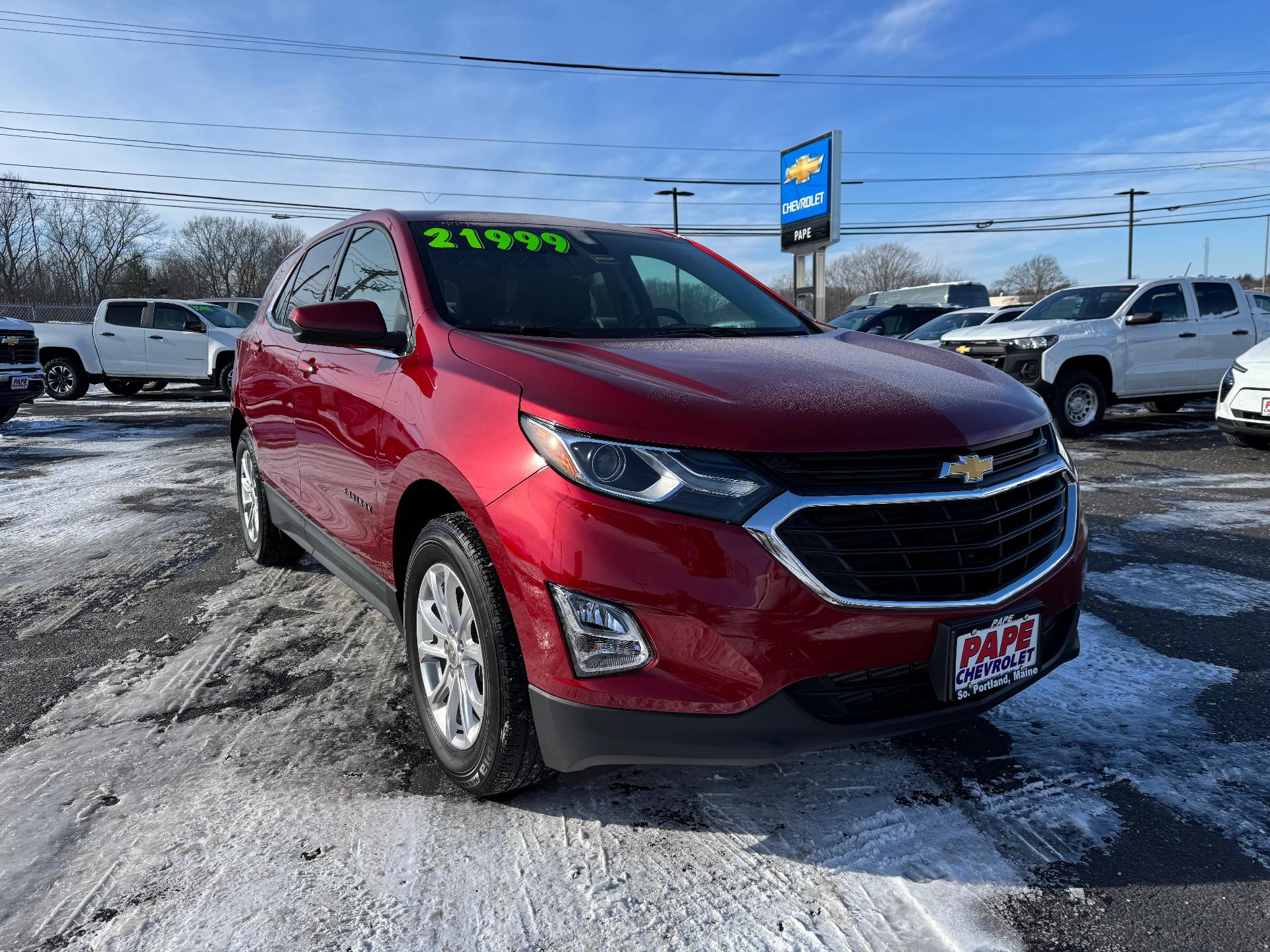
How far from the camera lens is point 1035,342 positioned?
403 inches

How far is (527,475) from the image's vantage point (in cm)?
201

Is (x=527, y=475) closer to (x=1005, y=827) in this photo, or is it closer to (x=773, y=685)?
(x=773, y=685)

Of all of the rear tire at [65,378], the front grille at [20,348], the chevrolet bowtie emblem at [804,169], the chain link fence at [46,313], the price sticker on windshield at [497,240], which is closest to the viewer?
the price sticker on windshield at [497,240]

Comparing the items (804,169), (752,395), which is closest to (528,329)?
(752,395)

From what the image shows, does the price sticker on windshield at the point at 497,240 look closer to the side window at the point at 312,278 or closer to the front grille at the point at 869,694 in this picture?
the side window at the point at 312,278

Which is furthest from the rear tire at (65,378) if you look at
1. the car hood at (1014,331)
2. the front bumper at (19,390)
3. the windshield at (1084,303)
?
the windshield at (1084,303)

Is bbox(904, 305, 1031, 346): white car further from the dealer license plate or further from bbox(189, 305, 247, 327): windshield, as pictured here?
the dealer license plate

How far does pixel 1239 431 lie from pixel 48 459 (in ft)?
38.8

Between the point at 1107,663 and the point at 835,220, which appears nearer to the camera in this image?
the point at 1107,663

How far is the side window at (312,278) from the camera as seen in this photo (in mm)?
3877

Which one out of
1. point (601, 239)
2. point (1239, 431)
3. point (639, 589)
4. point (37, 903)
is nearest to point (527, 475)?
point (639, 589)

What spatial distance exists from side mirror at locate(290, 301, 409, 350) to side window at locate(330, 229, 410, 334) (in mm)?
77

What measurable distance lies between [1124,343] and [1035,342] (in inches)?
45.7

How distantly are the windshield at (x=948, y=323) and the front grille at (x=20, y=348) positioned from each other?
13531mm
